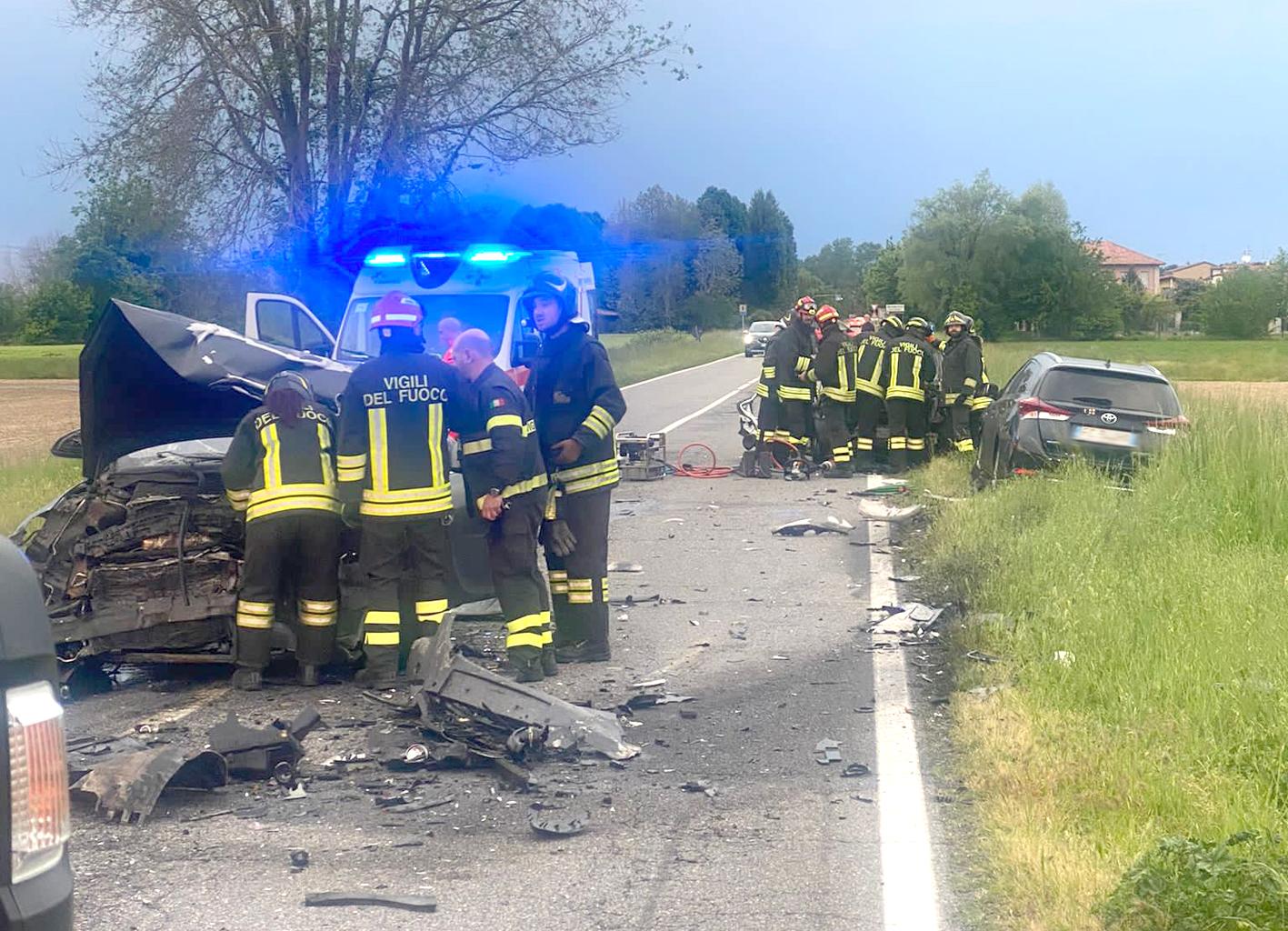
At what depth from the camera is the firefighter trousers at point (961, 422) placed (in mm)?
16188

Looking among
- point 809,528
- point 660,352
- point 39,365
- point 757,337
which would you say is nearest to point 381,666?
point 809,528

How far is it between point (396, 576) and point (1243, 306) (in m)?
84.9

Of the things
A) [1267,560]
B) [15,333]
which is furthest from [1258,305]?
[1267,560]

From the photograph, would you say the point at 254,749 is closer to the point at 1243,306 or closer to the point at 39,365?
the point at 39,365

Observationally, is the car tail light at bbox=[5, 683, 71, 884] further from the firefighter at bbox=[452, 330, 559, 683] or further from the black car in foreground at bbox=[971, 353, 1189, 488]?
the black car in foreground at bbox=[971, 353, 1189, 488]

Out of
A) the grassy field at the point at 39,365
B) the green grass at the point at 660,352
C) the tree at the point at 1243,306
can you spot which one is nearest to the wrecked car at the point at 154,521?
the green grass at the point at 660,352

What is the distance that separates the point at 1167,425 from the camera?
11992 mm

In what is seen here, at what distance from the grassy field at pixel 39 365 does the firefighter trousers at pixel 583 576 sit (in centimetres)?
4210

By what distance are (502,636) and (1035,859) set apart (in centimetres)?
421

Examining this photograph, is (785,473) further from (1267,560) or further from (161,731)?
(161,731)

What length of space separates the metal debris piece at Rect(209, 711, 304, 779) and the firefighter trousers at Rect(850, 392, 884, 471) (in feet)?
36.6

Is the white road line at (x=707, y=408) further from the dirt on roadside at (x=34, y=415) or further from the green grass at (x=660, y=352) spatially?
the dirt on roadside at (x=34, y=415)

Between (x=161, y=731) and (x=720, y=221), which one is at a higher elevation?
(x=720, y=221)

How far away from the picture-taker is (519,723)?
575 cm
